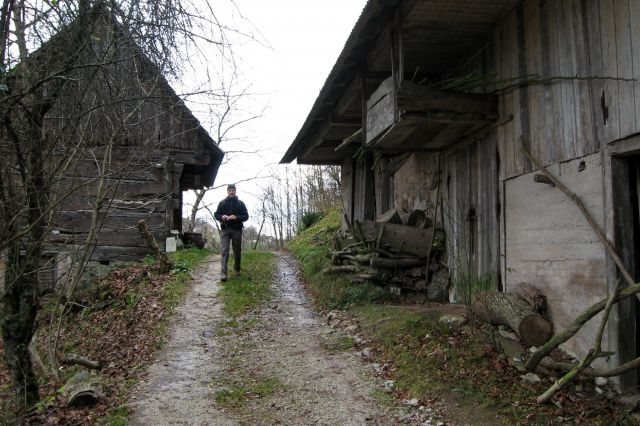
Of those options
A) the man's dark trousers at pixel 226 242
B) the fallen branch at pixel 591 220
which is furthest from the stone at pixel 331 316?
the fallen branch at pixel 591 220

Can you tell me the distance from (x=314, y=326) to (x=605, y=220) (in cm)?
456

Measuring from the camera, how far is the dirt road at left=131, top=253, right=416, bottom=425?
475cm

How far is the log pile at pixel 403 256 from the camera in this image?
27.6ft

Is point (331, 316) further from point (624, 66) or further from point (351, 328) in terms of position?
point (624, 66)

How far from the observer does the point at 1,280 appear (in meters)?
5.89

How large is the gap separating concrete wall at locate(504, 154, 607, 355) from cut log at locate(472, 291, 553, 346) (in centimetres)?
19

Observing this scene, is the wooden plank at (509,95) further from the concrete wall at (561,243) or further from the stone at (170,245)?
the stone at (170,245)

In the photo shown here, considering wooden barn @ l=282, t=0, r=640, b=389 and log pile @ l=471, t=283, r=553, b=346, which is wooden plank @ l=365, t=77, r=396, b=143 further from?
log pile @ l=471, t=283, r=553, b=346

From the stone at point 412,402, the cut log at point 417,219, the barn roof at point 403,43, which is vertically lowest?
the stone at point 412,402

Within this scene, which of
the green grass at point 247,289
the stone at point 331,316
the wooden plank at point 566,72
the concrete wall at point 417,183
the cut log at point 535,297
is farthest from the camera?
the green grass at point 247,289

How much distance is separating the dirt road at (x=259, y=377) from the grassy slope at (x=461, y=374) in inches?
15.3

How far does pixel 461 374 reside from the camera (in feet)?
16.6

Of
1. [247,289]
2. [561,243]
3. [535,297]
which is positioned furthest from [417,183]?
[561,243]

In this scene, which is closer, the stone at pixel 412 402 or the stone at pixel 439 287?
the stone at pixel 412 402
